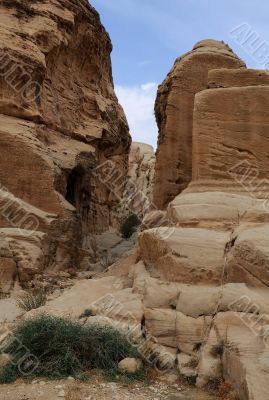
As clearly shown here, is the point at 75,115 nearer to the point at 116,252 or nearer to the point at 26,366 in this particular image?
the point at 116,252

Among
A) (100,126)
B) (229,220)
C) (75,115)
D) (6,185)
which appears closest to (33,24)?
(75,115)

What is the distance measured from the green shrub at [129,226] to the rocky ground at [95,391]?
24740 mm

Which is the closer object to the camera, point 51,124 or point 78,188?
point 51,124

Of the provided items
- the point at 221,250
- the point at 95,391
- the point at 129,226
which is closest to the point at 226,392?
the point at 95,391

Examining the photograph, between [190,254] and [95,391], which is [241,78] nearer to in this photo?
[190,254]

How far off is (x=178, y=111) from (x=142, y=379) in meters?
8.81

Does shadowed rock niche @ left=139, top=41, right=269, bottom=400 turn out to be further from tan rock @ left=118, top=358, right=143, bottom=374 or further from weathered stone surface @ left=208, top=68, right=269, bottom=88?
tan rock @ left=118, top=358, right=143, bottom=374

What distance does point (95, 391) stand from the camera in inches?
215

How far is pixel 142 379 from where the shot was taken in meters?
5.99

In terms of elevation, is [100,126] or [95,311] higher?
[100,126]

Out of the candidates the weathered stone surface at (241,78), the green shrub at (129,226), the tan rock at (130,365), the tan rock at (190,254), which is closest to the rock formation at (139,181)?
the green shrub at (129,226)

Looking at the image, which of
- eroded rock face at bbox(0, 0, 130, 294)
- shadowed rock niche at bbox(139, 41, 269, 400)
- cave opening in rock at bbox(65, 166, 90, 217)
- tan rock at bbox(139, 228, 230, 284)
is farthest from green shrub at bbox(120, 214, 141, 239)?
tan rock at bbox(139, 228, 230, 284)

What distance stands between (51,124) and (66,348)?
1343 centimetres

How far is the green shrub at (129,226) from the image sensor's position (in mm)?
32125
